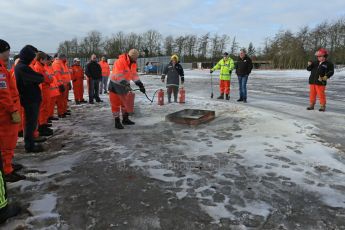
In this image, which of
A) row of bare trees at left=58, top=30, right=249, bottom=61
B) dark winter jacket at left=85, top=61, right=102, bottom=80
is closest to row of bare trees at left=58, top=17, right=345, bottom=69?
row of bare trees at left=58, top=30, right=249, bottom=61

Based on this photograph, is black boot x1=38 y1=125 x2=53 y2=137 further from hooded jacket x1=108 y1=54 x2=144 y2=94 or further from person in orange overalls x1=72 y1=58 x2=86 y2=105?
person in orange overalls x1=72 y1=58 x2=86 y2=105

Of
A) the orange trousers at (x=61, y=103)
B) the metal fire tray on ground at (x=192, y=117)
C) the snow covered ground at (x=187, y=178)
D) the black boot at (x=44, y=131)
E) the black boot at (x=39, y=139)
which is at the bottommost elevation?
the snow covered ground at (x=187, y=178)

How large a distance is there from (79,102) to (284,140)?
869 cm

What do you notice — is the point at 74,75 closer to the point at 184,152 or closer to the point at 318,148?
the point at 184,152

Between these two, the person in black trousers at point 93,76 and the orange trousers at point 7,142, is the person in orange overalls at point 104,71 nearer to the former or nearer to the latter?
the person in black trousers at point 93,76

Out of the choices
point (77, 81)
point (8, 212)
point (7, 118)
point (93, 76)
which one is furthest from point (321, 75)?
point (8, 212)

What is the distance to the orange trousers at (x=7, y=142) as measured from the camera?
193 inches

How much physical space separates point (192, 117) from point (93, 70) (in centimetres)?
582

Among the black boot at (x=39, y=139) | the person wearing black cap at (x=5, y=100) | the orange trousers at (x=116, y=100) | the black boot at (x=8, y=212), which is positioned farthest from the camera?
the orange trousers at (x=116, y=100)

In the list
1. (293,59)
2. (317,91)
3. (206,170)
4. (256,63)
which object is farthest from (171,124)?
(256,63)

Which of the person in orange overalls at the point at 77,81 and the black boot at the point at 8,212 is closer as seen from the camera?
the black boot at the point at 8,212

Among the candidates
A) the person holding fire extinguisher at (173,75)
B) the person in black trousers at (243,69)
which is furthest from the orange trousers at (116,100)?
the person in black trousers at (243,69)

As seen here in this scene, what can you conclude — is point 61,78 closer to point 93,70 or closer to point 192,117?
point 93,70

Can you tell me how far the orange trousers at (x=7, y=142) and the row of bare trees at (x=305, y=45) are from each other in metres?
61.8
